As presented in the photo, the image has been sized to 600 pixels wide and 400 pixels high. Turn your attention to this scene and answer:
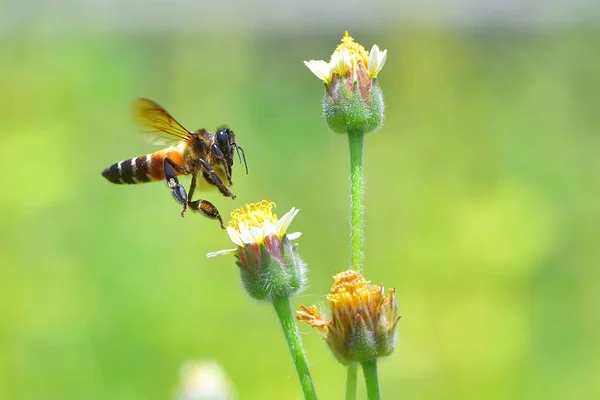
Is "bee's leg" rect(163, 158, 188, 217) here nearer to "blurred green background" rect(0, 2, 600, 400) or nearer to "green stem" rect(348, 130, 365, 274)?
"green stem" rect(348, 130, 365, 274)

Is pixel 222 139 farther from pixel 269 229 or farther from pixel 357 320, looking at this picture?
pixel 357 320

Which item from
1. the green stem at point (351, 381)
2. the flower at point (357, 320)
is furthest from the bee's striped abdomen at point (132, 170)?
the green stem at point (351, 381)

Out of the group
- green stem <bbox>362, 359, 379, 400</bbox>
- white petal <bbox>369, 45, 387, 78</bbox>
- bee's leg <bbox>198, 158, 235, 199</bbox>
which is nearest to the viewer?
green stem <bbox>362, 359, 379, 400</bbox>

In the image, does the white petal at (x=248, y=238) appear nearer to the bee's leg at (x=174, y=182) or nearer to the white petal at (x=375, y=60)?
the bee's leg at (x=174, y=182)

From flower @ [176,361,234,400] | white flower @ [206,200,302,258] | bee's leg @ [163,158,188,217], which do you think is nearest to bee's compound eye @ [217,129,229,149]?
bee's leg @ [163,158,188,217]

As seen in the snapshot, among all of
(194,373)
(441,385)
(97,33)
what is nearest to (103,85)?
(97,33)

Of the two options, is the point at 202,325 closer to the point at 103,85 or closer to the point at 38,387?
the point at 38,387
